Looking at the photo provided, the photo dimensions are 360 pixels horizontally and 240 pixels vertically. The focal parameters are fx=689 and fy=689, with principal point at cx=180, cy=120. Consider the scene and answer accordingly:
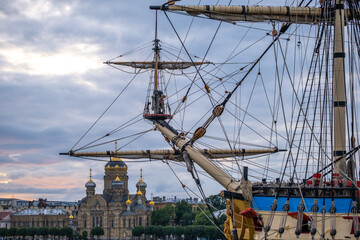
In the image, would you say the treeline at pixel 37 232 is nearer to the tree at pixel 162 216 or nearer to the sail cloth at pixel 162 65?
the tree at pixel 162 216

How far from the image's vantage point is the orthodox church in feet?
438

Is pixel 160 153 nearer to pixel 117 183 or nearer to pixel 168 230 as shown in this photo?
pixel 168 230

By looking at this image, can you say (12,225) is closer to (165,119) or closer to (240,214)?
(165,119)

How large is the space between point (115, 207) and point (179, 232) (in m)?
25.9

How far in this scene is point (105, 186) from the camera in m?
141

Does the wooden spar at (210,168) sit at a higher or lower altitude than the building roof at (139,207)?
lower

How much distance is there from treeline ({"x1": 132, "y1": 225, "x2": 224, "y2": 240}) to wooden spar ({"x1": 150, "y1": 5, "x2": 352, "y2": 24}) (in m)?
68.3

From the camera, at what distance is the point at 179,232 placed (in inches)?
4434

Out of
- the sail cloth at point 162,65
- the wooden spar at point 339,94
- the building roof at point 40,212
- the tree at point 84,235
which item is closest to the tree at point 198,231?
the tree at point 84,235

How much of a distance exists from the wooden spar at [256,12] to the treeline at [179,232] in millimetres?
68330

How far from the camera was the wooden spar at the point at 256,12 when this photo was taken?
2852cm

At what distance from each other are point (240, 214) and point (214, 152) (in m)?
21.3

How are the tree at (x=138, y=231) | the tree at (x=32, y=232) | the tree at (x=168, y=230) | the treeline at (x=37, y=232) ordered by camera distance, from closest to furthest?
the tree at (x=168, y=230)
the tree at (x=138, y=231)
the treeline at (x=37, y=232)
the tree at (x=32, y=232)

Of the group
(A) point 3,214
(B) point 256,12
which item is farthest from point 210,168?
(A) point 3,214
